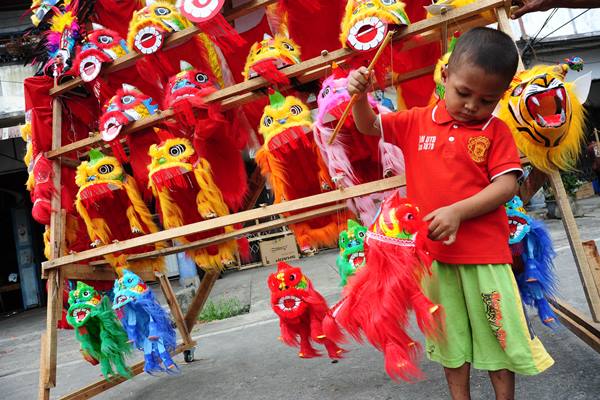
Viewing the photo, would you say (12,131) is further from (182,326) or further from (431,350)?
(431,350)

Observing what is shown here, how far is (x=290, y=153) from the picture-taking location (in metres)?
1.83

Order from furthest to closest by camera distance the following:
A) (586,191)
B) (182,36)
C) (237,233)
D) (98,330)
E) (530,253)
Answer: (586,191), (98,330), (237,233), (182,36), (530,253)

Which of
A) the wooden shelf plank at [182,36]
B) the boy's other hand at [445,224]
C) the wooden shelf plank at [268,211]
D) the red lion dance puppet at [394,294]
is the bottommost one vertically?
the red lion dance puppet at [394,294]

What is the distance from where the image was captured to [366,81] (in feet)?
4.18

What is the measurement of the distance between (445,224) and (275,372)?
1711 mm

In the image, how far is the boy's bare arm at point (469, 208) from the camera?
1109 mm

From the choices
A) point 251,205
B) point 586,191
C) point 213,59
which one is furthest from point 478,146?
point 586,191

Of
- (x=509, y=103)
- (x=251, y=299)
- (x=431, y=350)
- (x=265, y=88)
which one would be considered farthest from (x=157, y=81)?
(x=251, y=299)

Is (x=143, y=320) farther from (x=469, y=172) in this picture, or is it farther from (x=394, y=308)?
(x=469, y=172)

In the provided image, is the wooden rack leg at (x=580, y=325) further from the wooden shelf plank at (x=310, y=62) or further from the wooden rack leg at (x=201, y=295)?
the wooden rack leg at (x=201, y=295)

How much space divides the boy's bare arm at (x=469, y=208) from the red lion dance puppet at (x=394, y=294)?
66mm

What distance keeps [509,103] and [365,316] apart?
0.80 metres

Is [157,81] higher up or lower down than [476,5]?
higher up

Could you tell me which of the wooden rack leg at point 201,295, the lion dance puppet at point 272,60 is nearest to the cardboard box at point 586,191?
the wooden rack leg at point 201,295
